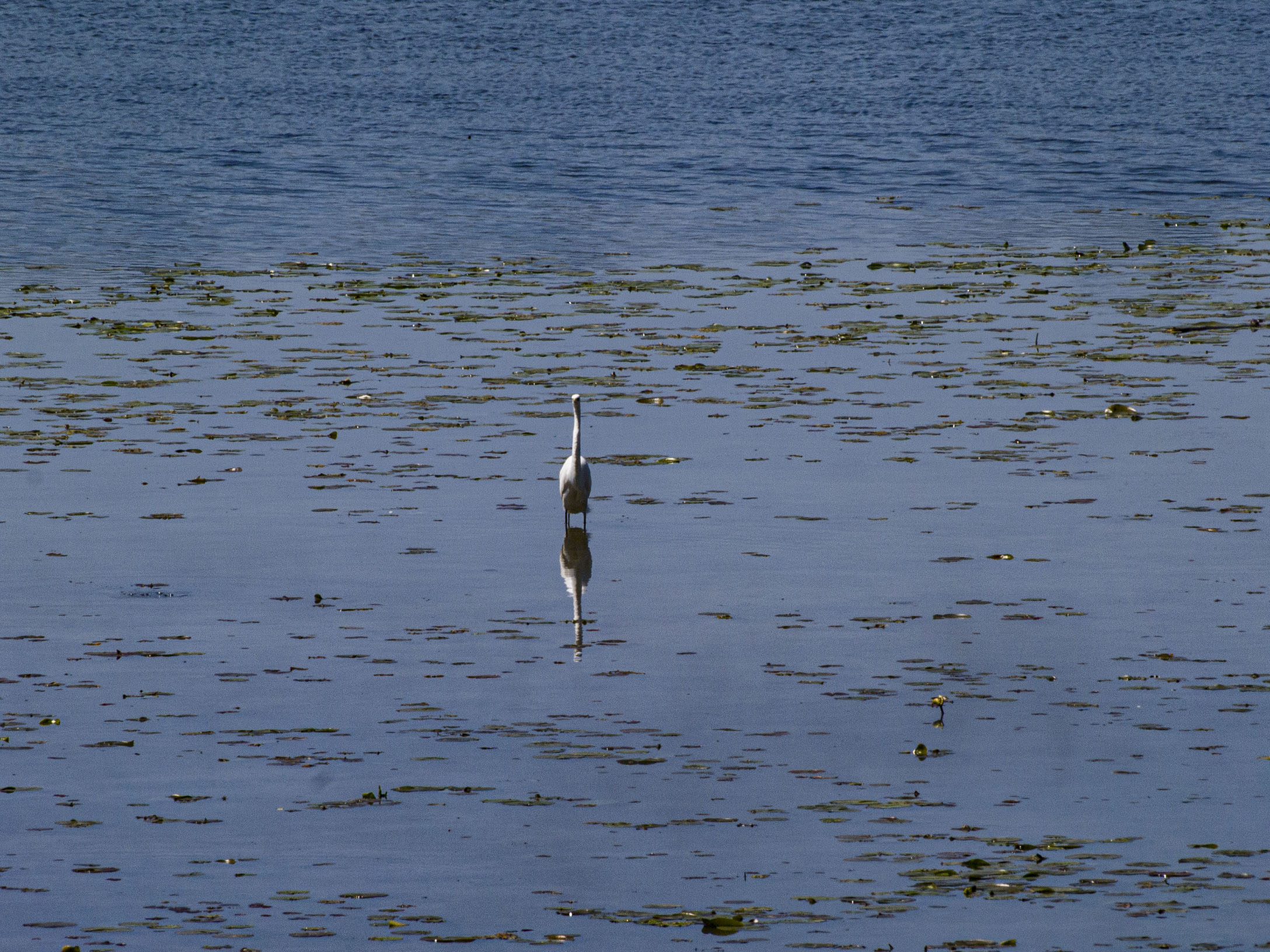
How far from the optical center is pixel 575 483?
1514 centimetres

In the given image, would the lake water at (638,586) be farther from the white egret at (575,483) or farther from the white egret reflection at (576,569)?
the white egret at (575,483)

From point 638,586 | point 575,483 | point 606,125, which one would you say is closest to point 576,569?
point 638,586

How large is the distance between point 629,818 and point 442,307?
58.3 ft

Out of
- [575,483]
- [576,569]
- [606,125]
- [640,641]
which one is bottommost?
[640,641]

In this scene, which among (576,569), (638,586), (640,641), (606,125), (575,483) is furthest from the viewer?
(606,125)

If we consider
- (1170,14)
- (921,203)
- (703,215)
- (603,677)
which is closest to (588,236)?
(703,215)

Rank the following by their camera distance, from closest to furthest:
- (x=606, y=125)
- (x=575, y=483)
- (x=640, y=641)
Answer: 1. (x=640, y=641)
2. (x=575, y=483)
3. (x=606, y=125)

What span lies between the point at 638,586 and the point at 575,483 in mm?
1553

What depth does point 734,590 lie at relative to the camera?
13.7m

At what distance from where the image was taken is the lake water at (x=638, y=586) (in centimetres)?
903

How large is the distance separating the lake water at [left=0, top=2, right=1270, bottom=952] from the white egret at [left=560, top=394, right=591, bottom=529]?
0.30m

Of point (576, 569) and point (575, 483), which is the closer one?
point (576, 569)

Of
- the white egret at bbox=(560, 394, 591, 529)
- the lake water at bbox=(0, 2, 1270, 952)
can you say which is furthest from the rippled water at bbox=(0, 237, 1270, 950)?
the white egret at bbox=(560, 394, 591, 529)

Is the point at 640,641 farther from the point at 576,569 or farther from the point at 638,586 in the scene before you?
the point at 576,569
